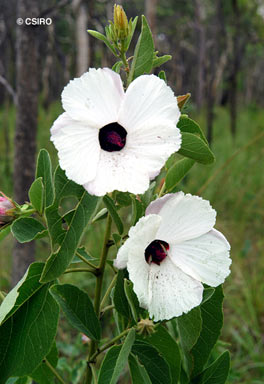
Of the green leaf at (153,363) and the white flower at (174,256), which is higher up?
the white flower at (174,256)

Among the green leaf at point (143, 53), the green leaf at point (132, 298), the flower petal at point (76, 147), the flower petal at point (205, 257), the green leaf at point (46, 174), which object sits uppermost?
the green leaf at point (143, 53)

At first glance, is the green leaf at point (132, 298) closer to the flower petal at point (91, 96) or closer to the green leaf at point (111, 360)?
the green leaf at point (111, 360)

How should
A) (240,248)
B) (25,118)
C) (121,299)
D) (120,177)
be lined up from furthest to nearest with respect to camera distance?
(240,248)
(25,118)
(121,299)
(120,177)

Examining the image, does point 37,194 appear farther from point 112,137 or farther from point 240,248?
point 240,248

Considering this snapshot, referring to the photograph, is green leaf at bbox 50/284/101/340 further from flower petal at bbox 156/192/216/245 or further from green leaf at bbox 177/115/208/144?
green leaf at bbox 177/115/208/144

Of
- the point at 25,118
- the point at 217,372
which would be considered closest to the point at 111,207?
the point at 217,372

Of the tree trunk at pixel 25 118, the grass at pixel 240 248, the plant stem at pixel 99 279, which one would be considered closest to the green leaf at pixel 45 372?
the plant stem at pixel 99 279

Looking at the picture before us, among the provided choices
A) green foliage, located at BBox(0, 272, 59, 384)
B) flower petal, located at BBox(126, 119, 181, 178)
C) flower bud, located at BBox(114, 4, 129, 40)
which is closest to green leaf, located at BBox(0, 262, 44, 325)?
green foliage, located at BBox(0, 272, 59, 384)
